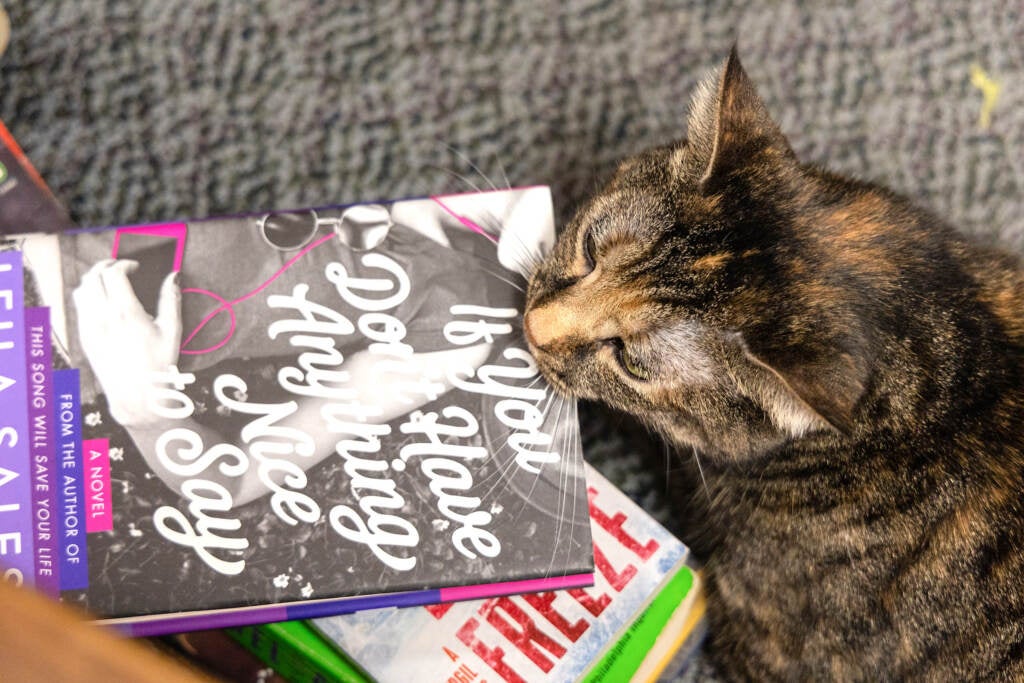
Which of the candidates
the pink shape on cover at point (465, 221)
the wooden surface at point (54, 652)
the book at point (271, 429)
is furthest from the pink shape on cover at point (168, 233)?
the wooden surface at point (54, 652)

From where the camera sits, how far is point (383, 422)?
0.80m

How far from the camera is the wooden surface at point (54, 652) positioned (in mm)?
396

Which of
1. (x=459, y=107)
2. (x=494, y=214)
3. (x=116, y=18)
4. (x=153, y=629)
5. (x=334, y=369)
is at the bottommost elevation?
(x=153, y=629)

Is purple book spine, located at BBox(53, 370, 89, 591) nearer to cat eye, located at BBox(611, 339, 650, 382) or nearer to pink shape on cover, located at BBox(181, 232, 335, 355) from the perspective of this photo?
pink shape on cover, located at BBox(181, 232, 335, 355)

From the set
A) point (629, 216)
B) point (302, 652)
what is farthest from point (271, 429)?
→ point (629, 216)

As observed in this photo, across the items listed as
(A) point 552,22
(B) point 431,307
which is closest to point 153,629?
(B) point 431,307

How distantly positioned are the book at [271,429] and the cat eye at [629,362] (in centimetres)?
8

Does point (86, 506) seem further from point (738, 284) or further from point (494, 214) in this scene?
point (738, 284)

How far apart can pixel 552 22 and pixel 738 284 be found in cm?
55

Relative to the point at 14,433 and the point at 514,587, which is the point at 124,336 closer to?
the point at 14,433

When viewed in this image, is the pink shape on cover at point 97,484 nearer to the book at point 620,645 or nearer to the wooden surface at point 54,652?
the book at point 620,645

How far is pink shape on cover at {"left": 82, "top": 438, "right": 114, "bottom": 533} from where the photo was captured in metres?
0.76

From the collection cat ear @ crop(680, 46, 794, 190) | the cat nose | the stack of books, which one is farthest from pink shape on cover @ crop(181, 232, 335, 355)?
cat ear @ crop(680, 46, 794, 190)

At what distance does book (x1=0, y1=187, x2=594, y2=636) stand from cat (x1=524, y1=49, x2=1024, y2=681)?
103 mm
